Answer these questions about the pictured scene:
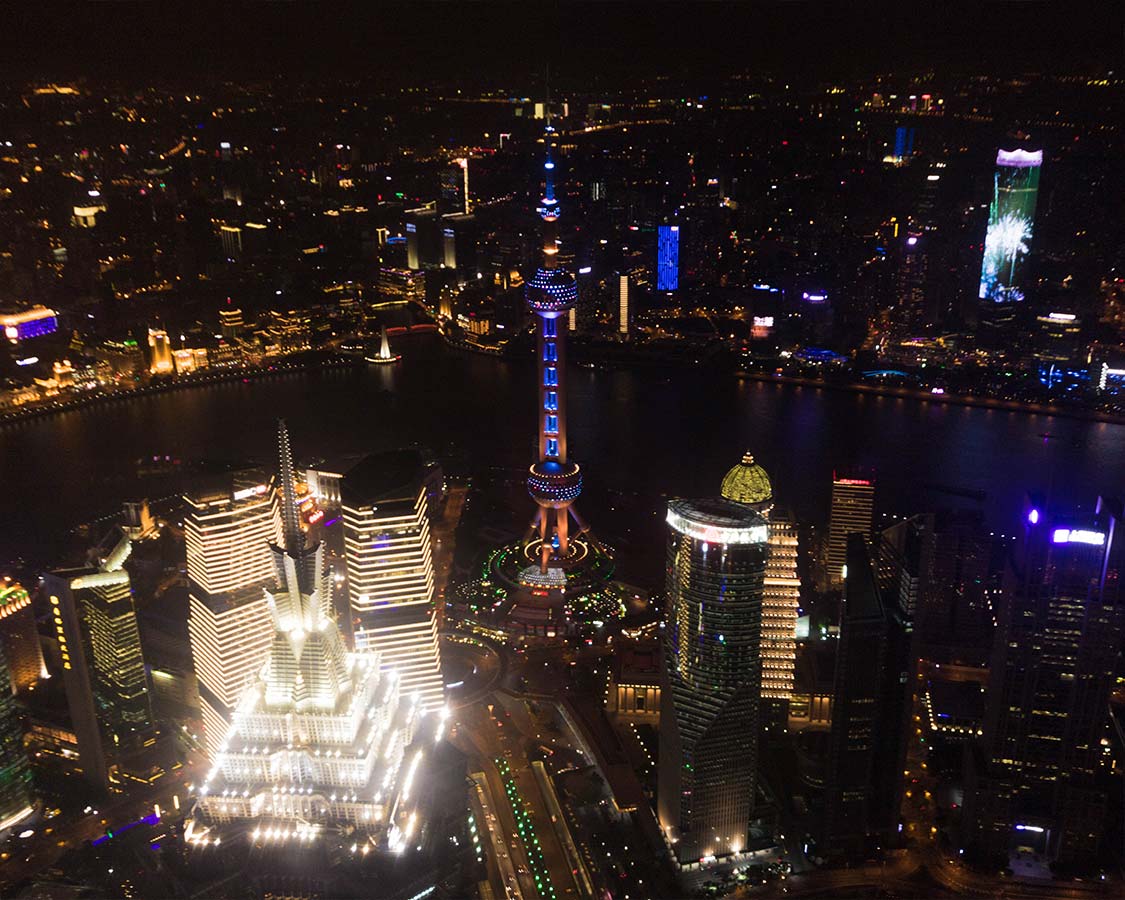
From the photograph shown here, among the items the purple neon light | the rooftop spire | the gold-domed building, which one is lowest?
the gold-domed building

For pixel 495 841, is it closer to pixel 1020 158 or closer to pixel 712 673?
pixel 712 673

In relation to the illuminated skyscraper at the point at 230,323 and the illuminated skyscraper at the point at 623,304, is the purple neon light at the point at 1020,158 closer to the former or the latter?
the illuminated skyscraper at the point at 623,304

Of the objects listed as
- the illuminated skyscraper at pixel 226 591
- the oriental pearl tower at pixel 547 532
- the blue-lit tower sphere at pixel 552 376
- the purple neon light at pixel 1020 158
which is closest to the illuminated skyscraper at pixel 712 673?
the oriental pearl tower at pixel 547 532

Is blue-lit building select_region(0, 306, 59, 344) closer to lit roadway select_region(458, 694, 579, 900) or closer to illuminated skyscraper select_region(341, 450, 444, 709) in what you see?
illuminated skyscraper select_region(341, 450, 444, 709)

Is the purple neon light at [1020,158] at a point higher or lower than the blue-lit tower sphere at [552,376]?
higher

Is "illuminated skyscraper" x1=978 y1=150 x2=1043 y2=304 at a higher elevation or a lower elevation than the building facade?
higher

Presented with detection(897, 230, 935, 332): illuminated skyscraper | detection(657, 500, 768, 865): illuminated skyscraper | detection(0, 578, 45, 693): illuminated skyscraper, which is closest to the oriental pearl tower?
detection(657, 500, 768, 865): illuminated skyscraper
